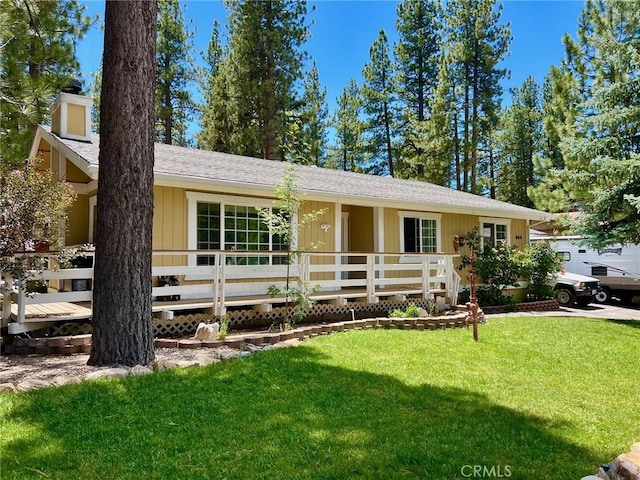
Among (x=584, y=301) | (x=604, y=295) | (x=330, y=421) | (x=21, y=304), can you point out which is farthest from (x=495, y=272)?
(x=21, y=304)

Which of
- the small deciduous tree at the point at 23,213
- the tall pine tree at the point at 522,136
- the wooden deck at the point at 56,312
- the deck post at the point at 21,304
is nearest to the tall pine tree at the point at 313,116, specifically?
the tall pine tree at the point at 522,136

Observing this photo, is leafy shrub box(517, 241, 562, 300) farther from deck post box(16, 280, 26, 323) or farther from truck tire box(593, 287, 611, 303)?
deck post box(16, 280, 26, 323)

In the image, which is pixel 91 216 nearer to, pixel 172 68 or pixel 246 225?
pixel 246 225

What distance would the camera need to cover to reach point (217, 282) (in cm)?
768

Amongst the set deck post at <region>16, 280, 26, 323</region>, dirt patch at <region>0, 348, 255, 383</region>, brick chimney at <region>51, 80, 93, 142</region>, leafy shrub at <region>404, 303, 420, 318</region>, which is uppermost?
brick chimney at <region>51, 80, 93, 142</region>

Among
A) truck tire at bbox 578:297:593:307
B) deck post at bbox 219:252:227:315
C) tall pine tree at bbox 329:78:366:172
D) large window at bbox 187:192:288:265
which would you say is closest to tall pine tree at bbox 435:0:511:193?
tall pine tree at bbox 329:78:366:172

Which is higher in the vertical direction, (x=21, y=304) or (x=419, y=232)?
(x=419, y=232)

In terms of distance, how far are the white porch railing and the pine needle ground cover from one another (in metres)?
2.23

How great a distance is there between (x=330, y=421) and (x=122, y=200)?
3.47 m

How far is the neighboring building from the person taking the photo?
815cm

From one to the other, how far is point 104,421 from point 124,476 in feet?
3.25

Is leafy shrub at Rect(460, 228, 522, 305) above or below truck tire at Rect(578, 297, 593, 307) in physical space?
above

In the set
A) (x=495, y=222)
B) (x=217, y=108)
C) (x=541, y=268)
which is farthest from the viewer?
(x=217, y=108)

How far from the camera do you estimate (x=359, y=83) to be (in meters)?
27.6
